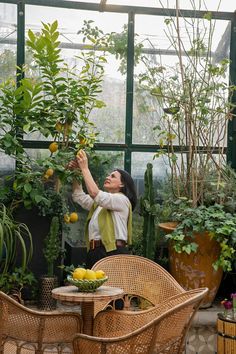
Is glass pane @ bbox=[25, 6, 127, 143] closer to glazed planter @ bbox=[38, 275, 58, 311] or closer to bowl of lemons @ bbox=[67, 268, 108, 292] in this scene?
glazed planter @ bbox=[38, 275, 58, 311]

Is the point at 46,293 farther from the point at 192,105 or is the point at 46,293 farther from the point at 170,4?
the point at 170,4

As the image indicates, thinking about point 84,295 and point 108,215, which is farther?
point 108,215

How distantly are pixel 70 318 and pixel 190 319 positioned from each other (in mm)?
714

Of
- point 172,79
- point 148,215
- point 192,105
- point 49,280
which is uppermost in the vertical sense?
point 172,79

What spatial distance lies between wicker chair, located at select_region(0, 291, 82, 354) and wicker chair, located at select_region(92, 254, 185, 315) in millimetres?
504

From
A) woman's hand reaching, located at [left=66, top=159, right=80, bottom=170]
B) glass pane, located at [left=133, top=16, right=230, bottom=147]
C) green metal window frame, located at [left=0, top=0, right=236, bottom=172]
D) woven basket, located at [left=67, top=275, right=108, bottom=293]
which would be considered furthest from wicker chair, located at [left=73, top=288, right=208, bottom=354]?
green metal window frame, located at [left=0, top=0, right=236, bottom=172]

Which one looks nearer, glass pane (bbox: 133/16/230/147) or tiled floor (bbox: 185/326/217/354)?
tiled floor (bbox: 185/326/217/354)

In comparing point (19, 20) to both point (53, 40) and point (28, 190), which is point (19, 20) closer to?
point (53, 40)

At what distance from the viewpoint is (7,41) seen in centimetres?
616

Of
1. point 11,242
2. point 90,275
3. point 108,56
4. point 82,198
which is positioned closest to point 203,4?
point 108,56

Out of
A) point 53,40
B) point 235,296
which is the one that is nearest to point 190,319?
point 235,296

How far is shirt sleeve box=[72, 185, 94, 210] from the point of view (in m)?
5.59

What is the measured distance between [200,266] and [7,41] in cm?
270

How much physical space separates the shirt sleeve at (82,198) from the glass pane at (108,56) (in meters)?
0.80
